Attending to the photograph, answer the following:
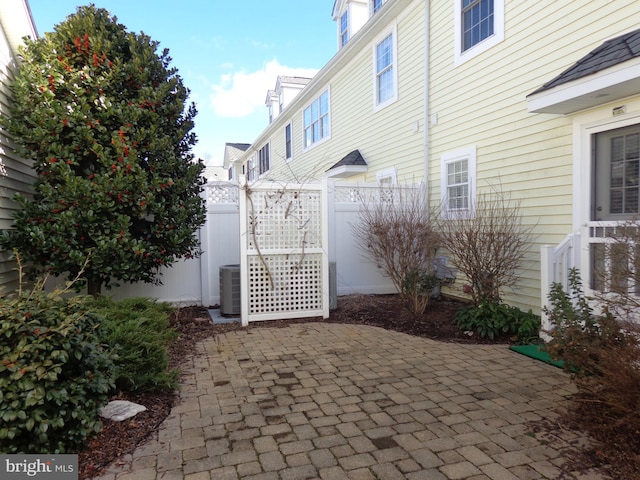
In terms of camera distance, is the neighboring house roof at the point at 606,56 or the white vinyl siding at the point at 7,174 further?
the white vinyl siding at the point at 7,174

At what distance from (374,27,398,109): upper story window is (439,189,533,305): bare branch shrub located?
4305mm

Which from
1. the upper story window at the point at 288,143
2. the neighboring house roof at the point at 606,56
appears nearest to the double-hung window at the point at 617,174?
the neighboring house roof at the point at 606,56

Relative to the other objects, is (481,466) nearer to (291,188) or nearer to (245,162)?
(291,188)

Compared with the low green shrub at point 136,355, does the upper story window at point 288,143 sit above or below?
above

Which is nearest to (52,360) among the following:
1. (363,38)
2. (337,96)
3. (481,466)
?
(481,466)

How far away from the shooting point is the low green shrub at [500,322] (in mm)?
5098

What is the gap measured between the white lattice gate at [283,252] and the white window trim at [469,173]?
234 cm

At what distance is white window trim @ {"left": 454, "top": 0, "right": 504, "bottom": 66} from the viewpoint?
627 centimetres

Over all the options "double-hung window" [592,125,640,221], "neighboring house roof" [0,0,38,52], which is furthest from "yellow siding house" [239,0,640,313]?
"neighboring house roof" [0,0,38,52]

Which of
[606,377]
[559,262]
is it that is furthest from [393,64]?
[606,377]

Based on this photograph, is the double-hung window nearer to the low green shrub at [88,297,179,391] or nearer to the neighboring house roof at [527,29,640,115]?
the neighboring house roof at [527,29,640,115]

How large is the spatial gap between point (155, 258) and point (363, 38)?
295 inches

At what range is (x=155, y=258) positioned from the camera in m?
5.77

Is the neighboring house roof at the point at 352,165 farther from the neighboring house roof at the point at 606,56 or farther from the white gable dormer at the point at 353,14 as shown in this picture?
the neighboring house roof at the point at 606,56
